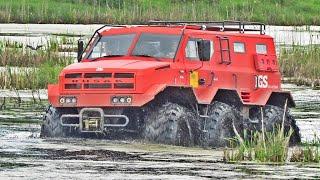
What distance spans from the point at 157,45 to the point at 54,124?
2251 mm

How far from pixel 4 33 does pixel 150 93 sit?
112ft

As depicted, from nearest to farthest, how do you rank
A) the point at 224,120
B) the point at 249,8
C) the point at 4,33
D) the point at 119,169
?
1. the point at 119,169
2. the point at 224,120
3. the point at 4,33
4. the point at 249,8

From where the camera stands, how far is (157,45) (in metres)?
23.0

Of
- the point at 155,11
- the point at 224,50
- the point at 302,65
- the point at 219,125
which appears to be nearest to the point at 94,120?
the point at 219,125

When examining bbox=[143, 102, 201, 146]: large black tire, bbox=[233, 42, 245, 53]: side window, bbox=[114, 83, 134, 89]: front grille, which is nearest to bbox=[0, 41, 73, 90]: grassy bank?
bbox=[233, 42, 245, 53]: side window

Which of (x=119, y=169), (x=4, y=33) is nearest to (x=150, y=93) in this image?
(x=119, y=169)

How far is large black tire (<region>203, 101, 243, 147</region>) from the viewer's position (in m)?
22.5

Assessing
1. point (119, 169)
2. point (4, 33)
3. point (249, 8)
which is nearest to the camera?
point (119, 169)

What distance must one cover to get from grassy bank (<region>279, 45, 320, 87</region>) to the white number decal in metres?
15.6

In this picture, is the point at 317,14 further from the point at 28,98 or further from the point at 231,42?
the point at 231,42

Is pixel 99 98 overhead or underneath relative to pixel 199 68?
underneath

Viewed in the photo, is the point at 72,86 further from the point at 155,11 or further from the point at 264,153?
the point at 155,11

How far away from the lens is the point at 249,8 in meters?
77.8

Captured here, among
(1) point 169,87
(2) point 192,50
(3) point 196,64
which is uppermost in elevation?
(2) point 192,50
